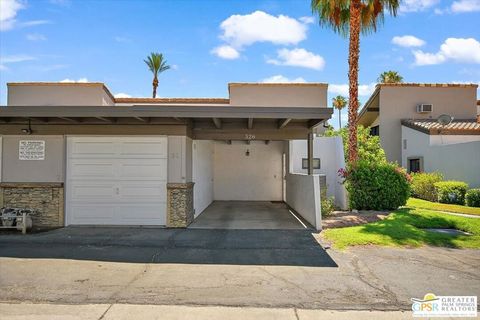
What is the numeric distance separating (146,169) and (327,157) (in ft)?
27.2

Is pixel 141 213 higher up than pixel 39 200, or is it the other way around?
pixel 39 200

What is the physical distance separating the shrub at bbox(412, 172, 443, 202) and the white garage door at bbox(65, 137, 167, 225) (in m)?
12.6

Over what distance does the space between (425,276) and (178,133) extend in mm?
7082

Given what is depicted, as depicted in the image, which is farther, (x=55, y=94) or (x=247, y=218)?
(x=55, y=94)

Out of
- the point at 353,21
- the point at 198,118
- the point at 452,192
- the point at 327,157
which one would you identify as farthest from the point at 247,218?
the point at 452,192

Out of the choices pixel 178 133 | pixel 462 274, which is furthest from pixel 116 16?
pixel 462 274

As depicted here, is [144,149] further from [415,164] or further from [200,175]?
[415,164]

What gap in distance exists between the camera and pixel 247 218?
12.2 m

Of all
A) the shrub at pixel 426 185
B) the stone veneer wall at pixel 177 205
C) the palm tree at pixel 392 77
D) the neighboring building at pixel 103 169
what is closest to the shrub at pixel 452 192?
the shrub at pixel 426 185

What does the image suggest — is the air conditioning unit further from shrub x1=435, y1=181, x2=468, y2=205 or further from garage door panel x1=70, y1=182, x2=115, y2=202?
garage door panel x1=70, y1=182, x2=115, y2=202

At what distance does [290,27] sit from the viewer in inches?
561

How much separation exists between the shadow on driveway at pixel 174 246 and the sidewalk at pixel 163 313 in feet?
6.86

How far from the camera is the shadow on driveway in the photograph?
23.2 ft

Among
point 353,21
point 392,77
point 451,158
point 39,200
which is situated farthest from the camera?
point 392,77
